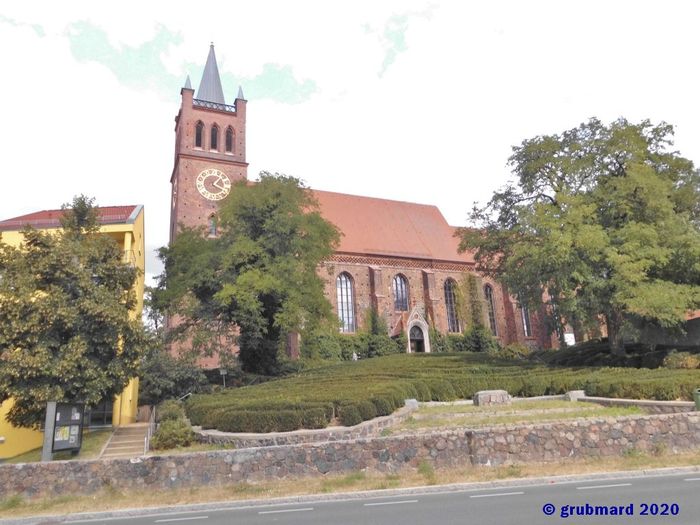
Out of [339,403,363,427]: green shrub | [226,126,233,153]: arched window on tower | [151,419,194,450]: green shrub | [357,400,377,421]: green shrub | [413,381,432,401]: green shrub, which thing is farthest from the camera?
[226,126,233,153]: arched window on tower

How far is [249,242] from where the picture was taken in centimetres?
2484

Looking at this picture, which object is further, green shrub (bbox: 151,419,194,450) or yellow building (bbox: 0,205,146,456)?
yellow building (bbox: 0,205,146,456)

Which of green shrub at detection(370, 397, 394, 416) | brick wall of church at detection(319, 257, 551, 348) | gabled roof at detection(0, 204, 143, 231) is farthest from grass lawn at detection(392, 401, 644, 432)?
brick wall of church at detection(319, 257, 551, 348)

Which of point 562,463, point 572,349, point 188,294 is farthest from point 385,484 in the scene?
point 572,349

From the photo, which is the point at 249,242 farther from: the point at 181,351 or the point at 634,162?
the point at 634,162

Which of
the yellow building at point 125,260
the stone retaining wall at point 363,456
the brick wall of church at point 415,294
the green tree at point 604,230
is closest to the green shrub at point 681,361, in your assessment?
the green tree at point 604,230

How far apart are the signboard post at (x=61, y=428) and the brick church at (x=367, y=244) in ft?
78.5

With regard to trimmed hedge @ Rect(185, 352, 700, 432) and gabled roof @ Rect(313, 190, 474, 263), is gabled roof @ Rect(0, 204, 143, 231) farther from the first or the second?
gabled roof @ Rect(313, 190, 474, 263)

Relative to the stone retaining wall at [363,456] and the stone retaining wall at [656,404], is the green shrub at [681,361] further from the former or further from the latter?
the stone retaining wall at [363,456]

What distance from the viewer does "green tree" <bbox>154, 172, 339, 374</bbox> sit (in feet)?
78.8

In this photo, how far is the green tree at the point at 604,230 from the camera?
2050cm

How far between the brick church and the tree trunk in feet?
51.4

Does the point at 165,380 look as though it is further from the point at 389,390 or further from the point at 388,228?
the point at 388,228

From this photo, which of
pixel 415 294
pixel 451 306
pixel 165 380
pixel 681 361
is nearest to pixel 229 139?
pixel 415 294
